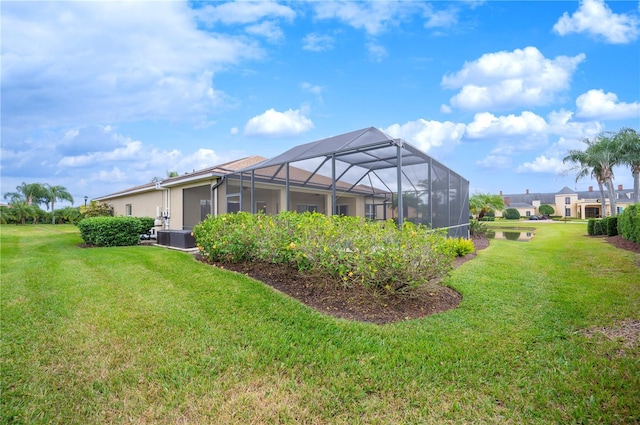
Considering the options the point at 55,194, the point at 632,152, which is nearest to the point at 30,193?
the point at 55,194

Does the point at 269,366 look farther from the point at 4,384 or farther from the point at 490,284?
the point at 490,284

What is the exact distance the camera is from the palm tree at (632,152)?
61.7 feet

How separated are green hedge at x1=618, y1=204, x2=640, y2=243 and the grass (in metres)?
6.78

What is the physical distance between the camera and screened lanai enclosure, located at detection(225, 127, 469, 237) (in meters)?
8.39

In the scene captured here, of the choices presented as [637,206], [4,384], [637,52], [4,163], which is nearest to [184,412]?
[4,384]

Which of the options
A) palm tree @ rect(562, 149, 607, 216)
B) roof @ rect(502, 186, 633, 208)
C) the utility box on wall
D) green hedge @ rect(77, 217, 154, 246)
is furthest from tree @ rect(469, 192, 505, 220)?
roof @ rect(502, 186, 633, 208)

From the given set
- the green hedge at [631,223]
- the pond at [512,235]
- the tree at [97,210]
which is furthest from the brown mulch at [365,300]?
the tree at [97,210]

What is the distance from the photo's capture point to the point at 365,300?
4172 millimetres

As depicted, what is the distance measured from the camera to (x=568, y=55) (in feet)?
28.9

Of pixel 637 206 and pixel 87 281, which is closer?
pixel 87 281

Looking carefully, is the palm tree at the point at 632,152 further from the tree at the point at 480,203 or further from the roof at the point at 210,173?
the roof at the point at 210,173

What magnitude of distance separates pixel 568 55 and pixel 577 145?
18.5 m

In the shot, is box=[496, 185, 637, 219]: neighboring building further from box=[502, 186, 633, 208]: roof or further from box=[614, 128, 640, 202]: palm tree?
box=[614, 128, 640, 202]: palm tree

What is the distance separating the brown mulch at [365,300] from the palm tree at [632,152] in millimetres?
22866
